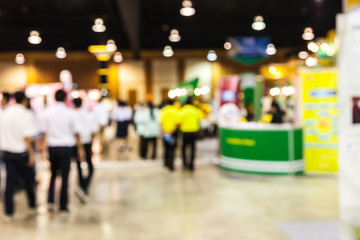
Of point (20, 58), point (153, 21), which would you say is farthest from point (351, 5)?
point (20, 58)

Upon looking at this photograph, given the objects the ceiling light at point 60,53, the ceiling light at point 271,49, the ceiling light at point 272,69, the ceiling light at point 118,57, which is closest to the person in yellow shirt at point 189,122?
the ceiling light at point 272,69

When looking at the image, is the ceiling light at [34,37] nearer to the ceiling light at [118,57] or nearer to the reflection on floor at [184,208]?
the ceiling light at [118,57]

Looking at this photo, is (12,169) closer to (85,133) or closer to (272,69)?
(85,133)

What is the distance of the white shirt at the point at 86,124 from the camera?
18.9 ft

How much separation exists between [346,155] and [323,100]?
5.30 meters

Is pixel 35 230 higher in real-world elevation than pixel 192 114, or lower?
lower

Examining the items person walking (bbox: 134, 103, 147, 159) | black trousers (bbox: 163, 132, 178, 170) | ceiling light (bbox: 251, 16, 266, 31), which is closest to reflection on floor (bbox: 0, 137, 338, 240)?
black trousers (bbox: 163, 132, 178, 170)

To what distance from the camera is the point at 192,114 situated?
819 centimetres

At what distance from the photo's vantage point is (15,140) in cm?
487

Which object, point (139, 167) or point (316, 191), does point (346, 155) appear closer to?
point (316, 191)

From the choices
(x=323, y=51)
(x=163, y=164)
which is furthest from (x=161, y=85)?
(x=163, y=164)

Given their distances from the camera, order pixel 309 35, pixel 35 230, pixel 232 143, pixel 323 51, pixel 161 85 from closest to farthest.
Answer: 1. pixel 35 230
2. pixel 232 143
3. pixel 323 51
4. pixel 309 35
5. pixel 161 85

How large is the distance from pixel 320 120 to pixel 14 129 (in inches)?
202

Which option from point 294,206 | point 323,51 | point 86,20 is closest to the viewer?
point 294,206
